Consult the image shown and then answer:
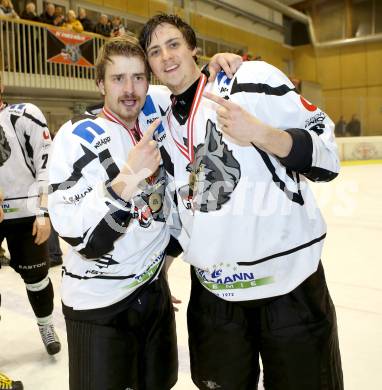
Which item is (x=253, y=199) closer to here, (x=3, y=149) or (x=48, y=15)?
(x=3, y=149)

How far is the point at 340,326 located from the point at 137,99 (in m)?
2.16

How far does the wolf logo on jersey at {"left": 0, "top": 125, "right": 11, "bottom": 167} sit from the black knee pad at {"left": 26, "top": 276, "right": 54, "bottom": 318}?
78 centimetres

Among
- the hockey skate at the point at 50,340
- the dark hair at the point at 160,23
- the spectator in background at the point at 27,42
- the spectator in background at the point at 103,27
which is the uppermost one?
the spectator in background at the point at 103,27

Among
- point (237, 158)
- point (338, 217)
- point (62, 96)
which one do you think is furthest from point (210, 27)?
point (237, 158)

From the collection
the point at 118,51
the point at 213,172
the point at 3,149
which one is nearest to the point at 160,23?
the point at 118,51

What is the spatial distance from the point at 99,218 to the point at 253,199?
0.51 m

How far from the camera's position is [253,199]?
1455mm

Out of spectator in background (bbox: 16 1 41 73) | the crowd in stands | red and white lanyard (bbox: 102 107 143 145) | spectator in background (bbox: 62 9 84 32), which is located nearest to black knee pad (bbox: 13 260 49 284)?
red and white lanyard (bbox: 102 107 143 145)

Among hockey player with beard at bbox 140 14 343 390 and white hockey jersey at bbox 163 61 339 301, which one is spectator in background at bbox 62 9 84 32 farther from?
white hockey jersey at bbox 163 61 339 301

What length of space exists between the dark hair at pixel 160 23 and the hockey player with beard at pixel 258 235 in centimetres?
12

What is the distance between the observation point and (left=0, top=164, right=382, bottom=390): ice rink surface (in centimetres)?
245

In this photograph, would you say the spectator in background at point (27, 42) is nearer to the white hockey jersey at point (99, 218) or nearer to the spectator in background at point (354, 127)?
the white hockey jersey at point (99, 218)

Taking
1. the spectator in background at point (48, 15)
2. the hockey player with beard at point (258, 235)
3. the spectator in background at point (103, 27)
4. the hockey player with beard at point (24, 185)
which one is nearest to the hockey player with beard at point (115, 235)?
the hockey player with beard at point (258, 235)

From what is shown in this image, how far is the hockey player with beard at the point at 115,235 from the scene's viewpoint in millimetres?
1365
